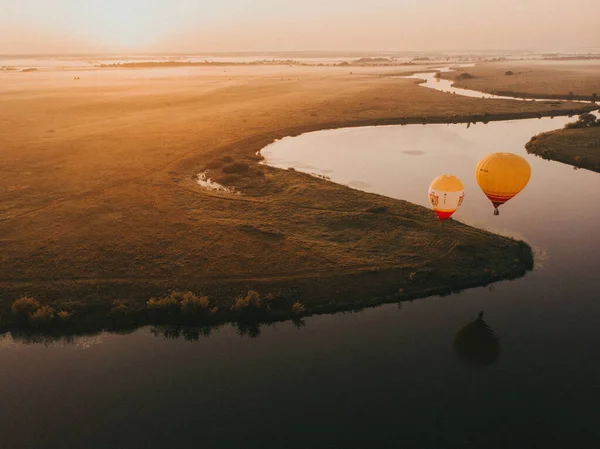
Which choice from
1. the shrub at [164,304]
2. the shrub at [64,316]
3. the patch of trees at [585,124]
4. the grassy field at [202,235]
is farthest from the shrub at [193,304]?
the patch of trees at [585,124]

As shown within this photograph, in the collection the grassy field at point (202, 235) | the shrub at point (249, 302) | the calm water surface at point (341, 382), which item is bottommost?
the calm water surface at point (341, 382)

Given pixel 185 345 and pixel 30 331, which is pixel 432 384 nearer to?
pixel 185 345

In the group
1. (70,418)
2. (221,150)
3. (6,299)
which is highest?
(221,150)

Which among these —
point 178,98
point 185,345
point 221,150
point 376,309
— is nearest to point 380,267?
point 376,309

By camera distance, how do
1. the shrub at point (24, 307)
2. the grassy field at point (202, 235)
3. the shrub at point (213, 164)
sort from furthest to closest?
the shrub at point (213, 164) → the grassy field at point (202, 235) → the shrub at point (24, 307)

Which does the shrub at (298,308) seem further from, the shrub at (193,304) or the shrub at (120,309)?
the shrub at (120,309)

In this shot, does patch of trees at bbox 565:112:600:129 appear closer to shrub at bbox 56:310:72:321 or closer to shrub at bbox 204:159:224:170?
shrub at bbox 204:159:224:170

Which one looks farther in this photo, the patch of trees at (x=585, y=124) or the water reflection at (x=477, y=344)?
the patch of trees at (x=585, y=124)

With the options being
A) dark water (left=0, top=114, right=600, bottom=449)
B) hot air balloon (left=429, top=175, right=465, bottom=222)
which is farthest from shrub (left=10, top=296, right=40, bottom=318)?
hot air balloon (left=429, top=175, right=465, bottom=222)
